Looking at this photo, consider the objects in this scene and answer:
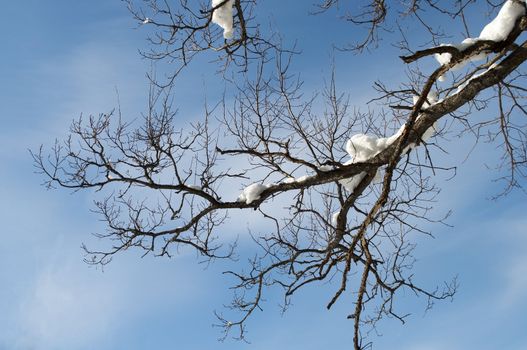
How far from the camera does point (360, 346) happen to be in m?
5.73

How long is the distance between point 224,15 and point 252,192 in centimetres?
248

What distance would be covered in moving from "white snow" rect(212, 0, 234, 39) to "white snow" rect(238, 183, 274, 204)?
2264 mm

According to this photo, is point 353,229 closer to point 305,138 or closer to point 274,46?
point 305,138

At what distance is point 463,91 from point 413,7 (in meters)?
1.85

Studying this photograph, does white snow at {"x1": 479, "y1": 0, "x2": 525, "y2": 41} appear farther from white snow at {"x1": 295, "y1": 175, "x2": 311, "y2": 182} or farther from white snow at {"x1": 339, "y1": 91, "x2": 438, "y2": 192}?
white snow at {"x1": 295, "y1": 175, "x2": 311, "y2": 182}

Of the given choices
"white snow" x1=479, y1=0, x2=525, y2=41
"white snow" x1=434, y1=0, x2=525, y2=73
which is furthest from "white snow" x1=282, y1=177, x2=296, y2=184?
"white snow" x1=479, y1=0, x2=525, y2=41

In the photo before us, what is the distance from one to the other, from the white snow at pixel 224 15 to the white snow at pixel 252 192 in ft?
7.43

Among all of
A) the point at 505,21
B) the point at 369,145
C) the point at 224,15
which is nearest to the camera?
the point at 505,21

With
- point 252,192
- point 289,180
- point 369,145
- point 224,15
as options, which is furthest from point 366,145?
point 224,15

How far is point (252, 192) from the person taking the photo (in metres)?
6.47

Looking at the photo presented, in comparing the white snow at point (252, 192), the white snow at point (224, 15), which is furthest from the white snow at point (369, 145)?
the white snow at point (224, 15)

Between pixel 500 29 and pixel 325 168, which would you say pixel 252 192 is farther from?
pixel 500 29

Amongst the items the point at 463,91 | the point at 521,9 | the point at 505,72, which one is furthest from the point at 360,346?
the point at 521,9

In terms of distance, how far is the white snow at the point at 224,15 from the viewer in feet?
21.8
